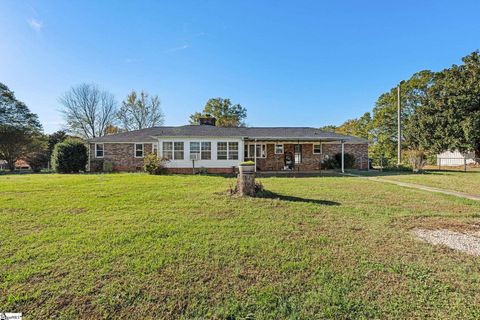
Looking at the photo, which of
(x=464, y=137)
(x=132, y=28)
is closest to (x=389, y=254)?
(x=132, y=28)

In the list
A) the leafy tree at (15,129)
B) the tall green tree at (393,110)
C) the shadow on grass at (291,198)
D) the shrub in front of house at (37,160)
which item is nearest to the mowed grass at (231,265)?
the shadow on grass at (291,198)

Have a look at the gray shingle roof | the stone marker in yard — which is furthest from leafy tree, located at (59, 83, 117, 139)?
the stone marker in yard

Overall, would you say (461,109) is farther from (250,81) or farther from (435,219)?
(435,219)

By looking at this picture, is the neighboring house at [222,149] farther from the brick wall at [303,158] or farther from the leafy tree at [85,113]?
the leafy tree at [85,113]

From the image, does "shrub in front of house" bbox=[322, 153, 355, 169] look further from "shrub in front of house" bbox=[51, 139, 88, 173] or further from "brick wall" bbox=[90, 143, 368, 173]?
"shrub in front of house" bbox=[51, 139, 88, 173]

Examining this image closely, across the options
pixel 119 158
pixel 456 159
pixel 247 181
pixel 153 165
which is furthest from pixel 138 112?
pixel 456 159

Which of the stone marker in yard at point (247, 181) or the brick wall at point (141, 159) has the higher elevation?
the brick wall at point (141, 159)

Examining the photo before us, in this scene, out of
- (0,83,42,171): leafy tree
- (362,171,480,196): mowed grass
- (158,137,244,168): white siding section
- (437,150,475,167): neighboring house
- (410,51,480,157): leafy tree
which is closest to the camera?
(362,171,480,196): mowed grass

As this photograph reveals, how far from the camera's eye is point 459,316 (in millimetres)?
2043

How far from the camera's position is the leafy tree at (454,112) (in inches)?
758

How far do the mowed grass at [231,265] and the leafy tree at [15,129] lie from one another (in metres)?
29.9

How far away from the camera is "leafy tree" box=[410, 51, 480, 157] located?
1927 centimetres

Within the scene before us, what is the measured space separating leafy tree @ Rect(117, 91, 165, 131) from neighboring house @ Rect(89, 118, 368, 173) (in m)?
16.5

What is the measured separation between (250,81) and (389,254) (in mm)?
19089
